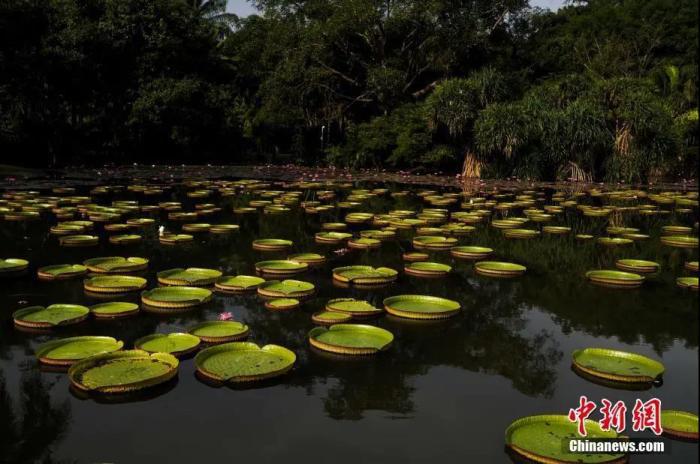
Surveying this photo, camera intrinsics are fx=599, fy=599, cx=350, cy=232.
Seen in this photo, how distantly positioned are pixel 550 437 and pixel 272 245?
265 inches

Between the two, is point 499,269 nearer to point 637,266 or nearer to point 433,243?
point 433,243

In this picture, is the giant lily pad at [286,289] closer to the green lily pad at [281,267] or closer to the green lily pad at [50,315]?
the green lily pad at [281,267]

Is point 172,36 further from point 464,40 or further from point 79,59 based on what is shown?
point 464,40

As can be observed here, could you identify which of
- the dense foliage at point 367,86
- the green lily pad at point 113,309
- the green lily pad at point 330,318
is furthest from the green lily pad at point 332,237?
the dense foliage at point 367,86

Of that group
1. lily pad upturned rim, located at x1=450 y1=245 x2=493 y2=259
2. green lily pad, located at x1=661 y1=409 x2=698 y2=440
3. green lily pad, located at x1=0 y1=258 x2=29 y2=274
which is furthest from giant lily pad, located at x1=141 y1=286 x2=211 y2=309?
green lily pad, located at x1=661 y1=409 x2=698 y2=440

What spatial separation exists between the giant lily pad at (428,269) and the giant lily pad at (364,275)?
337 millimetres

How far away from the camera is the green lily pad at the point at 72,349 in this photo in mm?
5012

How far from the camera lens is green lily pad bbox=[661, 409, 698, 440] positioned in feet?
13.0

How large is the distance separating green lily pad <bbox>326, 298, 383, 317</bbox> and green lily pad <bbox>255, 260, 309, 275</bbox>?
1.56 metres

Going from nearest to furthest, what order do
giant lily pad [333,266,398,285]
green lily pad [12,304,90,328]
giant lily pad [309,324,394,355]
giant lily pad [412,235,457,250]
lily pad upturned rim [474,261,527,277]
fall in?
giant lily pad [309,324,394,355] < green lily pad [12,304,90,328] < giant lily pad [333,266,398,285] < lily pad upturned rim [474,261,527,277] < giant lily pad [412,235,457,250]

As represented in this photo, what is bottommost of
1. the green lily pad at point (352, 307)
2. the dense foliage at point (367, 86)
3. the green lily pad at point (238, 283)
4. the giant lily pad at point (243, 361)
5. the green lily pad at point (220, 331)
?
the giant lily pad at point (243, 361)

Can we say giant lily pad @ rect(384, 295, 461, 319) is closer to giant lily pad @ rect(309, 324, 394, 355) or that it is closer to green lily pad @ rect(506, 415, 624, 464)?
giant lily pad @ rect(309, 324, 394, 355)

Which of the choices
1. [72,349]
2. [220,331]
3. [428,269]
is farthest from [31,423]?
[428,269]

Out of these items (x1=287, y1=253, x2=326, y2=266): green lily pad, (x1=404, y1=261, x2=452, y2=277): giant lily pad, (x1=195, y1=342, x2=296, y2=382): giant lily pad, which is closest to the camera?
(x1=195, y1=342, x2=296, y2=382): giant lily pad
